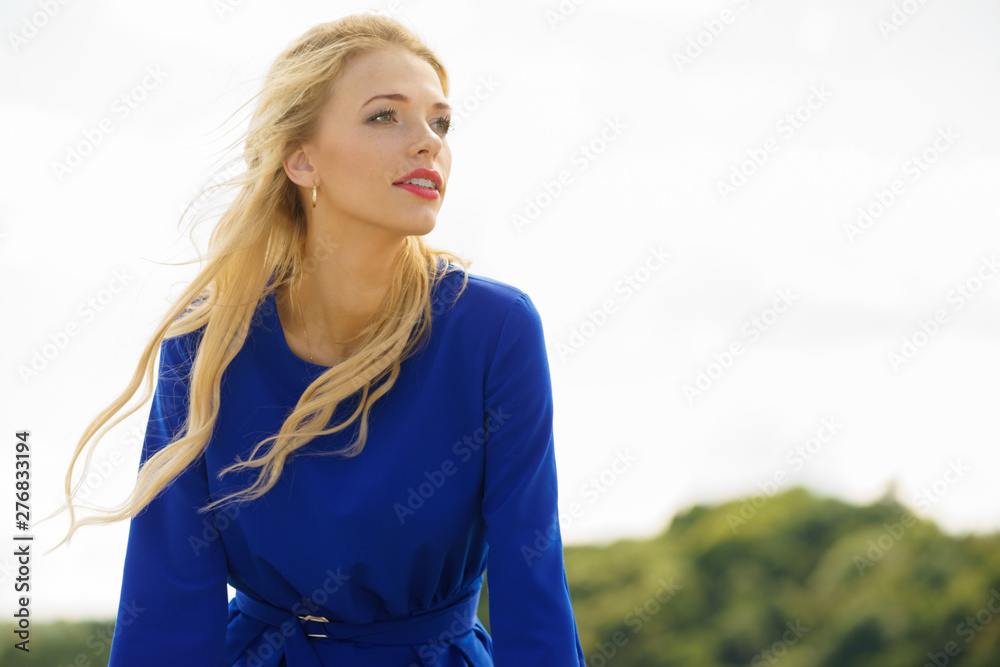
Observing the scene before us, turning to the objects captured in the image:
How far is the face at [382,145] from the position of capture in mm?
1649

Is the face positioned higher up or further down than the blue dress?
higher up

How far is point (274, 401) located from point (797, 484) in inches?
105

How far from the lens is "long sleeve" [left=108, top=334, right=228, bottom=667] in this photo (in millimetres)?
1632

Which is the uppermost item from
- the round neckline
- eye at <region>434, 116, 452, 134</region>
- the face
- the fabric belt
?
eye at <region>434, 116, 452, 134</region>

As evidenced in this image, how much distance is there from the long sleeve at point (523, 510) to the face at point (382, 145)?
304 mm

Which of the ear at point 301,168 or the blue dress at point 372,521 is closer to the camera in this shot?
the blue dress at point 372,521

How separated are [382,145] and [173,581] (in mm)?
942

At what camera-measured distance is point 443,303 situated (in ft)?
5.79

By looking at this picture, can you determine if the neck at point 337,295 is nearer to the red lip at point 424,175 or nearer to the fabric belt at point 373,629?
the red lip at point 424,175

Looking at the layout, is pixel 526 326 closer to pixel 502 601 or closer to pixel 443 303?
pixel 443 303

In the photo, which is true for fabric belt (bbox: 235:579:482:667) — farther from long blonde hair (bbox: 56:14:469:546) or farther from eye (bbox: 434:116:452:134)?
eye (bbox: 434:116:452:134)

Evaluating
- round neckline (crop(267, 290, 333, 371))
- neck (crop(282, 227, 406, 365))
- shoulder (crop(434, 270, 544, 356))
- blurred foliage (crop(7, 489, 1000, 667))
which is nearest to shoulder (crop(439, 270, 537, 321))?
shoulder (crop(434, 270, 544, 356))

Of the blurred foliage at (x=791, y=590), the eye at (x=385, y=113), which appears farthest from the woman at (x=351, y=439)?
the blurred foliage at (x=791, y=590)

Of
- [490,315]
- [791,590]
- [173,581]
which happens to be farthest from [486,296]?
[791,590]
